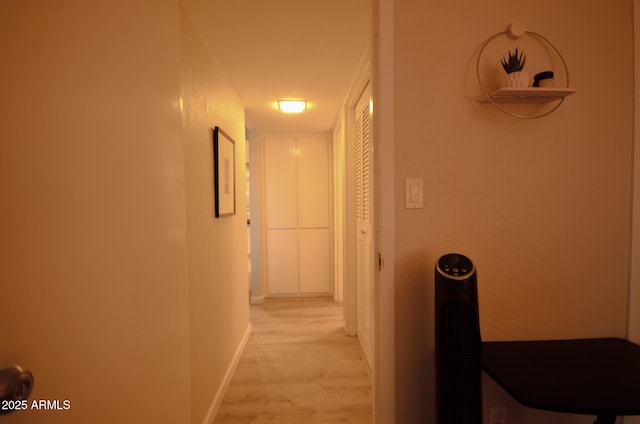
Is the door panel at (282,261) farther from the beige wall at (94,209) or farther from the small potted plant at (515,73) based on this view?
the small potted plant at (515,73)

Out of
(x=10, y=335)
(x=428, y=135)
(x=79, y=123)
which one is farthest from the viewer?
(x=428, y=135)

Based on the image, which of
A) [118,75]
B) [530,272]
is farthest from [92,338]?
[530,272]

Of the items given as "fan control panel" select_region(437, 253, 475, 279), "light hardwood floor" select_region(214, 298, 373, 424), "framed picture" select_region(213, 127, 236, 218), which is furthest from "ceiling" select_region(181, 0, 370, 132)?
"light hardwood floor" select_region(214, 298, 373, 424)

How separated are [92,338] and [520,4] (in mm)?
1842

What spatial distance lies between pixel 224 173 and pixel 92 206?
1619 mm

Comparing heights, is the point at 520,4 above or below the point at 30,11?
above

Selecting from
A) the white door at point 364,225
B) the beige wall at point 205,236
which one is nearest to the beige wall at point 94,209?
the beige wall at point 205,236

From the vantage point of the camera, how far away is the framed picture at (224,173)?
2100mm

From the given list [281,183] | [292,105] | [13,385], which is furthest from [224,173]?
[281,183]

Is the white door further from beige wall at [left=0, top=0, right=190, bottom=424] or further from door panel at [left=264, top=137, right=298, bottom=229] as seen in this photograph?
beige wall at [left=0, top=0, right=190, bottom=424]

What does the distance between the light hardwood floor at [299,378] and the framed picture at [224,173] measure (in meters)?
1.32

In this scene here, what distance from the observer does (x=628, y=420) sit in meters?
1.27

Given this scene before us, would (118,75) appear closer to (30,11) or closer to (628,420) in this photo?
(30,11)

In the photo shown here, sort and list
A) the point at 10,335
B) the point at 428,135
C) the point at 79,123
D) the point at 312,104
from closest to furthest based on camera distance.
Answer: the point at 10,335 < the point at 79,123 < the point at 428,135 < the point at 312,104
